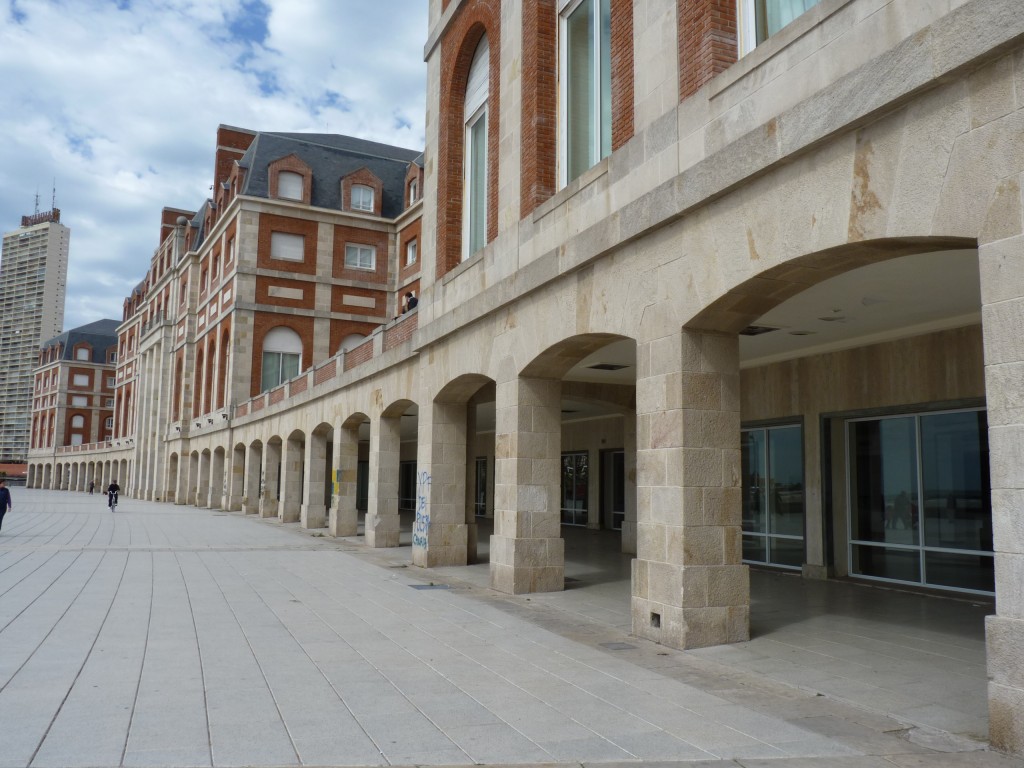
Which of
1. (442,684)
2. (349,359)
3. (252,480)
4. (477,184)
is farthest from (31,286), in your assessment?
(442,684)

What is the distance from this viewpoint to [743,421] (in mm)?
15281

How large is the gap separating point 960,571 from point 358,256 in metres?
34.6

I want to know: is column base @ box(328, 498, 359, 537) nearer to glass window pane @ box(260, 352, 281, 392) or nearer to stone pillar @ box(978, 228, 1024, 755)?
glass window pane @ box(260, 352, 281, 392)

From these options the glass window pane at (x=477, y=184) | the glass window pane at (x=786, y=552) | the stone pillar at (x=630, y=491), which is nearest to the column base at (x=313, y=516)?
the stone pillar at (x=630, y=491)

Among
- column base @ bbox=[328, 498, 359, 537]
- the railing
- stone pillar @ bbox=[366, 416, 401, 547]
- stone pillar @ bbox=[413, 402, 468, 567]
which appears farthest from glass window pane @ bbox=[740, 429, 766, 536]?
column base @ bbox=[328, 498, 359, 537]

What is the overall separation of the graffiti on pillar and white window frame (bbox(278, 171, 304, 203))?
28.4 metres

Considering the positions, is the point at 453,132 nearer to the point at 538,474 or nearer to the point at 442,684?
the point at 538,474

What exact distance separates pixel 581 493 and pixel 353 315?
63.7ft

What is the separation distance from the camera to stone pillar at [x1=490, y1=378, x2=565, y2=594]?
11711 millimetres

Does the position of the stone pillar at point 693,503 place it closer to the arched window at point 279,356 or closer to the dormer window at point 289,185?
the arched window at point 279,356

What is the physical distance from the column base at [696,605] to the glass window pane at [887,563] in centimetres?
520

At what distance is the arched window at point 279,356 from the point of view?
39906 mm

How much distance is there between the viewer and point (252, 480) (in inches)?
1375

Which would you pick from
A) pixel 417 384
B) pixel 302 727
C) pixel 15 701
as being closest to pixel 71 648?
pixel 15 701
